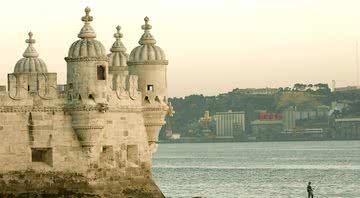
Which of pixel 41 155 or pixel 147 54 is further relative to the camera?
pixel 147 54

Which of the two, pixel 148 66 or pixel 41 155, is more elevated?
pixel 148 66

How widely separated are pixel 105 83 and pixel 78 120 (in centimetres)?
210

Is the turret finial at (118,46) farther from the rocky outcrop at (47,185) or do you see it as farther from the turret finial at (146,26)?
the rocky outcrop at (47,185)

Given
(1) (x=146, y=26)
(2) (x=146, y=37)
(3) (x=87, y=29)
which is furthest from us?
(1) (x=146, y=26)

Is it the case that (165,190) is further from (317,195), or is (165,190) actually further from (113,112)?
(113,112)

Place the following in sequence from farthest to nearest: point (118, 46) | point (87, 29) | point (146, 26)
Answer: point (118, 46) < point (146, 26) < point (87, 29)

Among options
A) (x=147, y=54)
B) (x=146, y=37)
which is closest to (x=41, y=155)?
(x=147, y=54)

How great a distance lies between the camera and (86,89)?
2349 inches

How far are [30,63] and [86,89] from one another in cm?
727

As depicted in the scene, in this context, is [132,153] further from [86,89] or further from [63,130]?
[86,89]

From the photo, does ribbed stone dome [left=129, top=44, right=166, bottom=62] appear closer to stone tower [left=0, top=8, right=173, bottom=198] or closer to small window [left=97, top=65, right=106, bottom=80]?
stone tower [left=0, top=8, right=173, bottom=198]

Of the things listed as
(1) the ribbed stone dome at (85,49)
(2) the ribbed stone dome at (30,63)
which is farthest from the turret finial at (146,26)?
(1) the ribbed stone dome at (85,49)

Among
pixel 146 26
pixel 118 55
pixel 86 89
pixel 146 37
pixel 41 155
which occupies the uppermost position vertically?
pixel 146 26

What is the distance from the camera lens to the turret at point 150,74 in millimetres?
65750
